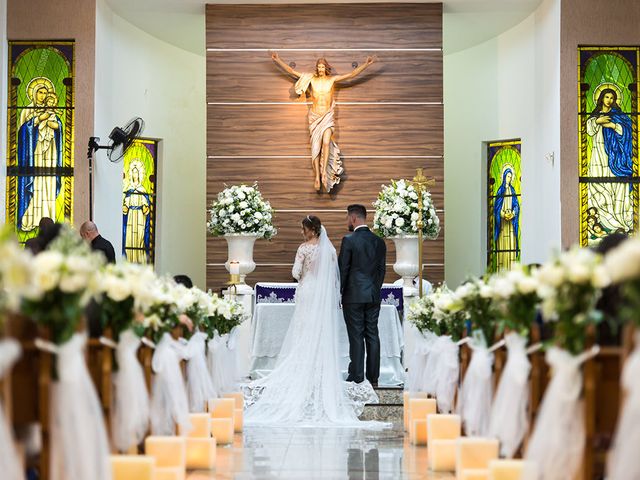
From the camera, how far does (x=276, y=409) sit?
379 inches

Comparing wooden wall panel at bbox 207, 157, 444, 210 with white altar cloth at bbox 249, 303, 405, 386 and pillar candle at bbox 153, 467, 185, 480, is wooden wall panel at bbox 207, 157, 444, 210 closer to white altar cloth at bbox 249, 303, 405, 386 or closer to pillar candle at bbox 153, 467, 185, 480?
white altar cloth at bbox 249, 303, 405, 386

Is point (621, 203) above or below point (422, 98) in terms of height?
below

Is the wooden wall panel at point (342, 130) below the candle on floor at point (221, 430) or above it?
above

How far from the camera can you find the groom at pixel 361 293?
10375 mm

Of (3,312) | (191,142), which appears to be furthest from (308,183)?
(3,312)

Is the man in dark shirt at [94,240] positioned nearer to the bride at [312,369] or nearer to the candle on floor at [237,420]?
the bride at [312,369]

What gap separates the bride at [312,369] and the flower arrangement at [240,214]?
4.53 ft

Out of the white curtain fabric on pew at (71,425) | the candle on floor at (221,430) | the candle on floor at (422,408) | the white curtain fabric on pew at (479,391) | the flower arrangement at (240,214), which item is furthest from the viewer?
the flower arrangement at (240,214)

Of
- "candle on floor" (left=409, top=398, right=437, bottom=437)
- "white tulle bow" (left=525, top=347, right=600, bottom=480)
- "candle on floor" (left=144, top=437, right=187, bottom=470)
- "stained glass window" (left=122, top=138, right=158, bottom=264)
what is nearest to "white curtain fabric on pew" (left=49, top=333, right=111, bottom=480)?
"candle on floor" (left=144, top=437, right=187, bottom=470)

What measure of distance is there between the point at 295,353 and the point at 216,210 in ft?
7.66

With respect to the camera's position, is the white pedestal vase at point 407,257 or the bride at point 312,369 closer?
the bride at point 312,369

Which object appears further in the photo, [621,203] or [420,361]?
[621,203]

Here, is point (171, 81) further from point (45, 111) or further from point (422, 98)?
point (422, 98)

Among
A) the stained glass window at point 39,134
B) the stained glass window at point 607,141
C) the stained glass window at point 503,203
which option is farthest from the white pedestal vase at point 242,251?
the stained glass window at point 503,203
